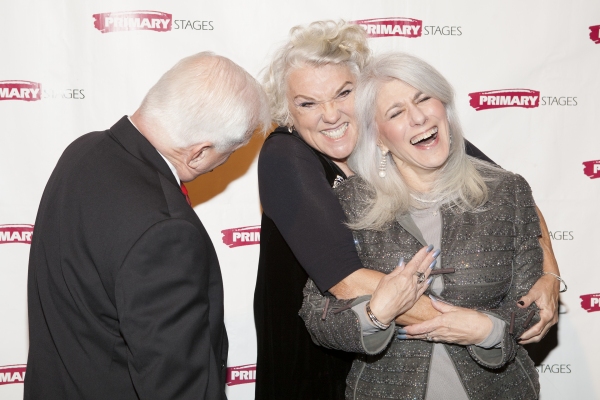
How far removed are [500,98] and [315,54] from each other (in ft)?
3.69

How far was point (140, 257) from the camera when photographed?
1405 mm

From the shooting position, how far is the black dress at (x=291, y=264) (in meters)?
1.96

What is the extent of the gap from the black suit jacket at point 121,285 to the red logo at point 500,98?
5.87ft

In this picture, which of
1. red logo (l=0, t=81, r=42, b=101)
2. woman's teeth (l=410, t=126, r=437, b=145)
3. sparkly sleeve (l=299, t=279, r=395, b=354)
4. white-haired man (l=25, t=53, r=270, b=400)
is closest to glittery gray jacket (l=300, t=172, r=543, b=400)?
sparkly sleeve (l=299, t=279, r=395, b=354)

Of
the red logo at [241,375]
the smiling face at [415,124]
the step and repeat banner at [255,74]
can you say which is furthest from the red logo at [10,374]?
the smiling face at [415,124]

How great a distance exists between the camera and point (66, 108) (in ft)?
8.85

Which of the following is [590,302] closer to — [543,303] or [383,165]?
[543,303]

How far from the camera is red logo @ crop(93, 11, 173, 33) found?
2.66m

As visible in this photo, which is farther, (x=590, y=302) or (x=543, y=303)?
(x=590, y=302)

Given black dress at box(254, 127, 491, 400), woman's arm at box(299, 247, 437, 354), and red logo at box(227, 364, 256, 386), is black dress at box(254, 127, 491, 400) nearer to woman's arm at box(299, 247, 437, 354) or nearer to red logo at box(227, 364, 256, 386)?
woman's arm at box(299, 247, 437, 354)

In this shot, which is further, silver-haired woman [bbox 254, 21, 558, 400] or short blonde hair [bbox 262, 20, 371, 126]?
short blonde hair [bbox 262, 20, 371, 126]

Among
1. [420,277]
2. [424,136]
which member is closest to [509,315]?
[420,277]

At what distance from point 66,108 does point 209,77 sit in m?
1.34

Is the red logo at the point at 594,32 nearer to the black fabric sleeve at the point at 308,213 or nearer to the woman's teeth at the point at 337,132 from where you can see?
the woman's teeth at the point at 337,132
